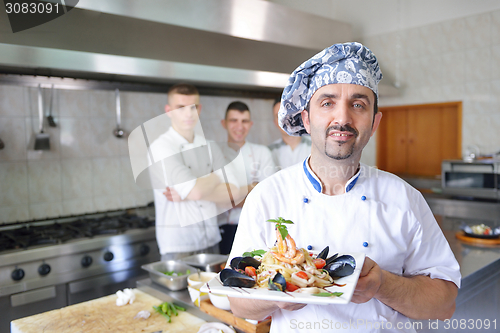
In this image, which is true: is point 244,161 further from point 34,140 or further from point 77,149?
point 34,140

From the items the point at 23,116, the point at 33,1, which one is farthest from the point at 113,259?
the point at 33,1

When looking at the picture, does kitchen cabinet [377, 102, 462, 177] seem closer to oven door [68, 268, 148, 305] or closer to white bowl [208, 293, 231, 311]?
oven door [68, 268, 148, 305]

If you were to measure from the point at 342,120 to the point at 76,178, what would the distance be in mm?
2770

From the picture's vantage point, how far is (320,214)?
3.80ft

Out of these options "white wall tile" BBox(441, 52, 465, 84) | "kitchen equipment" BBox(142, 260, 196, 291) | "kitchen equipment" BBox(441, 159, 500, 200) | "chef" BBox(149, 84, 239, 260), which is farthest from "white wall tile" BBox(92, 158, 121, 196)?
"white wall tile" BBox(441, 52, 465, 84)

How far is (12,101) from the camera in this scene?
2.87 m

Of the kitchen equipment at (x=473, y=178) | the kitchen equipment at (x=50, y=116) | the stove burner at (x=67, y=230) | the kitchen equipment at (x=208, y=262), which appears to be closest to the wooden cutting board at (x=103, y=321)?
the kitchen equipment at (x=208, y=262)

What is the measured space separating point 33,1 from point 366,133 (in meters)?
1.97

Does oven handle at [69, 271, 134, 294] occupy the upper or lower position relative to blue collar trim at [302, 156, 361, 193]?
lower

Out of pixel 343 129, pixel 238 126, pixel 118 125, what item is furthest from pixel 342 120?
pixel 118 125

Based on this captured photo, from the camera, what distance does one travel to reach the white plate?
0.73 metres

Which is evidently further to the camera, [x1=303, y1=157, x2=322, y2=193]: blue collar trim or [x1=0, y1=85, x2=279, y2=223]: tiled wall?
[x1=0, y1=85, x2=279, y2=223]: tiled wall

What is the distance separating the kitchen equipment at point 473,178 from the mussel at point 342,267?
344 centimetres

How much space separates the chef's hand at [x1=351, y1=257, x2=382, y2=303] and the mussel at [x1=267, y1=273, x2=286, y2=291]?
0.18 meters
